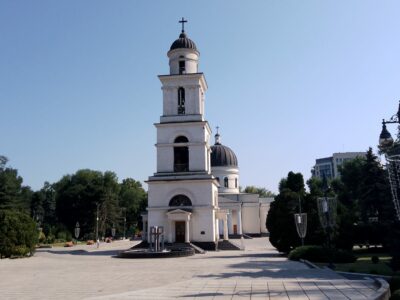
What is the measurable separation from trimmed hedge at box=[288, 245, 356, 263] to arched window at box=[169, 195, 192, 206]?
1309 centimetres

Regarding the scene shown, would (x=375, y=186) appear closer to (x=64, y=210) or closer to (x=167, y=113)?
(x=167, y=113)

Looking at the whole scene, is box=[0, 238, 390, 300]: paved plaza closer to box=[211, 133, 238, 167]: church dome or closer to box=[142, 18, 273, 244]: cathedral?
box=[142, 18, 273, 244]: cathedral

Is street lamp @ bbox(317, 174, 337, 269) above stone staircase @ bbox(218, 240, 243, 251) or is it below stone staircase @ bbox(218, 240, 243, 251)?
above

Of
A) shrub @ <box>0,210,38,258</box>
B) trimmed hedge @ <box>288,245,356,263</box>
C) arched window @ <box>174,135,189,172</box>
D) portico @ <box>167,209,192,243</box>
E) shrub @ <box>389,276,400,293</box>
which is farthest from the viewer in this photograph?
arched window @ <box>174,135,189,172</box>

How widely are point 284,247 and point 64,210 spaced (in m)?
51.5

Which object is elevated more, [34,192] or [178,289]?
Answer: [34,192]

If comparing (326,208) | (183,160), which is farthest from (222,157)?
(326,208)

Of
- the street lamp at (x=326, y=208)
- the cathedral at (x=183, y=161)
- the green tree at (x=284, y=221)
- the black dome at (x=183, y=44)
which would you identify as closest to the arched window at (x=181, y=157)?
the cathedral at (x=183, y=161)

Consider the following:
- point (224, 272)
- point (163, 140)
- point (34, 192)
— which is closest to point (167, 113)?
point (163, 140)

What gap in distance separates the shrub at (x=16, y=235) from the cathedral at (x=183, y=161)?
31.2 feet

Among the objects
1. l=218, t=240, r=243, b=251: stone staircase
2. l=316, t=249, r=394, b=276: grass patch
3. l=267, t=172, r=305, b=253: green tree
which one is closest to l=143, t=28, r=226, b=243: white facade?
l=218, t=240, r=243, b=251: stone staircase

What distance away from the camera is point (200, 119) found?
36594 mm

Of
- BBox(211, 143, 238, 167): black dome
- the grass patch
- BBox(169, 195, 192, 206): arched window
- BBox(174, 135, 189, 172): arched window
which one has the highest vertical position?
BBox(211, 143, 238, 167): black dome

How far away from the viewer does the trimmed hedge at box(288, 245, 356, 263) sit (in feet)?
72.7
